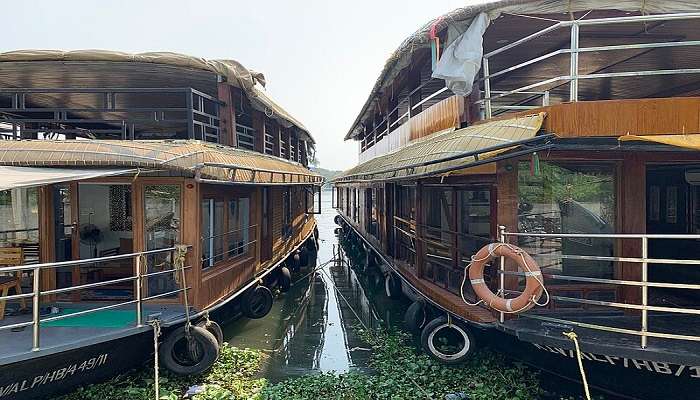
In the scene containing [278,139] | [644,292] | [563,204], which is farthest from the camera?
[278,139]

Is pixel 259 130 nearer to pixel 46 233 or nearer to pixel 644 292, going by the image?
pixel 46 233

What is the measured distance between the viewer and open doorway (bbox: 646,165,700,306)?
6566mm

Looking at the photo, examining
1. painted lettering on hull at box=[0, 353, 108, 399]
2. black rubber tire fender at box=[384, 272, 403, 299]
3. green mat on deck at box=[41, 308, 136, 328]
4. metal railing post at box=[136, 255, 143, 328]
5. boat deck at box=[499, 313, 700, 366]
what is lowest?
black rubber tire fender at box=[384, 272, 403, 299]

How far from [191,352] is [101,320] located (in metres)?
1.26

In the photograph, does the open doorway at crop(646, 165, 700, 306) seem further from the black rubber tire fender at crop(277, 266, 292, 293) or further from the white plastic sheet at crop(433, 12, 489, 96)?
the black rubber tire fender at crop(277, 266, 292, 293)

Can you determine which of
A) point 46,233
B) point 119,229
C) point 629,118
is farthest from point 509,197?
point 46,233

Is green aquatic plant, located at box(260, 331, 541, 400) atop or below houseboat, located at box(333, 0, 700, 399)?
below

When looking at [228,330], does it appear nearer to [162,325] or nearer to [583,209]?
[162,325]

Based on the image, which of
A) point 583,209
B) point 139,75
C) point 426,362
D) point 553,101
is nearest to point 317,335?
point 426,362

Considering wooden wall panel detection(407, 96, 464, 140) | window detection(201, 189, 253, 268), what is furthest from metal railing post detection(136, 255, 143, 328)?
wooden wall panel detection(407, 96, 464, 140)

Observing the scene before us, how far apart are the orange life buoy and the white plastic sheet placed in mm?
2455

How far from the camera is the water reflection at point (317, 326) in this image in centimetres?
717

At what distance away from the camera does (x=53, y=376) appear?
16.1ft

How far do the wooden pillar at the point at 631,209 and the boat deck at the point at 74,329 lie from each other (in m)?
5.81
